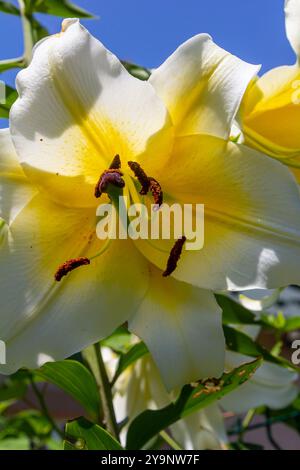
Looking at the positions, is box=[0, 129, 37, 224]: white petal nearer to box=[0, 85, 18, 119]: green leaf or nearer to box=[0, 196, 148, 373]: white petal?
box=[0, 196, 148, 373]: white petal

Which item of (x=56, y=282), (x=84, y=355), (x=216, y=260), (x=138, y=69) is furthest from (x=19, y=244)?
(x=138, y=69)

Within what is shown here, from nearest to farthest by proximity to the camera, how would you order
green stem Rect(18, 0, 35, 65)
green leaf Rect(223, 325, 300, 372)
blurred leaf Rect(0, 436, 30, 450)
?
green leaf Rect(223, 325, 300, 372)
green stem Rect(18, 0, 35, 65)
blurred leaf Rect(0, 436, 30, 450)

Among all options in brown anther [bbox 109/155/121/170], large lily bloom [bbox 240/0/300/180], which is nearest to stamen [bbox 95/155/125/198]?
brown anther [bbox 109/155/121/170]

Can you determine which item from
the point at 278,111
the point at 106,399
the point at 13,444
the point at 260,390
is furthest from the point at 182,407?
the point at 13,444

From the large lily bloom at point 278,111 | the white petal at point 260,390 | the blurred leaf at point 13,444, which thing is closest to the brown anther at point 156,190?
the large lily bloom at point 278,111
